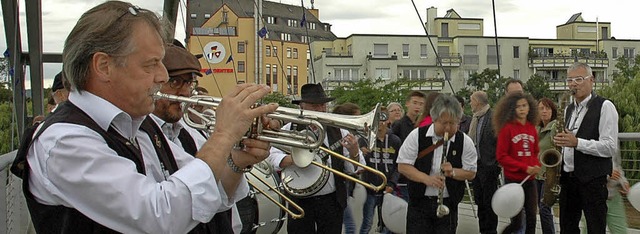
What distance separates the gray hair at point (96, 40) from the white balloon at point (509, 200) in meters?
5.21

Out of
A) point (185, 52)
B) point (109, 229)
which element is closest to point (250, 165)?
point (109, 229)

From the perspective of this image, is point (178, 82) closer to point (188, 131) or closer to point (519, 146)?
point (188, 131)

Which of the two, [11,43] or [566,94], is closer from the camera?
[566,94]

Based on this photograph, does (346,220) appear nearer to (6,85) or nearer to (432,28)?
(6,85)

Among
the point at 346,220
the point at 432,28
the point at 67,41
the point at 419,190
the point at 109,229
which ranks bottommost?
the point at 346,220

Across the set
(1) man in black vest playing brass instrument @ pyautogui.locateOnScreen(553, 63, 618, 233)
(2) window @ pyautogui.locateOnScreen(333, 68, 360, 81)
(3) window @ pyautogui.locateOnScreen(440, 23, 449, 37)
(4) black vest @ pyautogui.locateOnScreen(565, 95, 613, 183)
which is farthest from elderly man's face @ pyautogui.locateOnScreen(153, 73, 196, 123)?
(3) window @ pyautogui.locateOnScreen(440, 23, 449, 37)

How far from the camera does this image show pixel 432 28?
67.0m

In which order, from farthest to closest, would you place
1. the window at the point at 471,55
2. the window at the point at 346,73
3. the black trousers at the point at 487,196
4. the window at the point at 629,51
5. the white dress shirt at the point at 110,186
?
1. the window at the point at 629,51
2. the window at the point at 471,55
3. the window at the point at 346,73
4. the black trousers at the point at 487,196
5. the white dress shirt at the point at 110,186

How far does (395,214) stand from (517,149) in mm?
1339

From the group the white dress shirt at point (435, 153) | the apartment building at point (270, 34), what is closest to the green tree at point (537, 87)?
the apartment building at point (270, 34)

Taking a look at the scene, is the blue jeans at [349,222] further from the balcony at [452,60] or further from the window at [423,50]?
the window at [423,50]

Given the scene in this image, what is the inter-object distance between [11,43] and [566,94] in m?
9.14

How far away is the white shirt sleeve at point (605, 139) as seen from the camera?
6383 mm

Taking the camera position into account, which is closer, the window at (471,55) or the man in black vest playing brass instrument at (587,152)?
the man in black vest playing brass instrument at (587,152)
